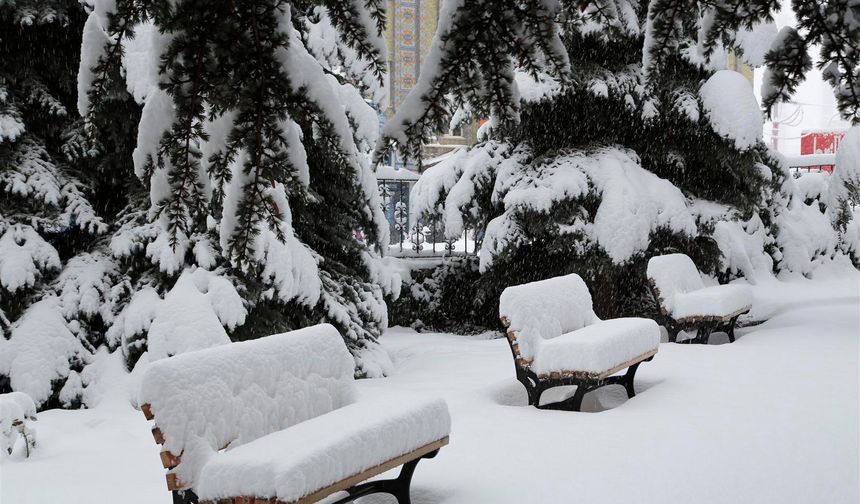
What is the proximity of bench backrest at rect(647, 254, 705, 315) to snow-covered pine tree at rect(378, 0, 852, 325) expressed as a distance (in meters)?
0.51

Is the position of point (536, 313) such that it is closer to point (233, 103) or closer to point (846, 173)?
point (233, 103)

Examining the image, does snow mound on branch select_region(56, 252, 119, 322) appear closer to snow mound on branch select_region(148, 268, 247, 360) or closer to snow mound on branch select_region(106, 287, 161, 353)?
snow mound on branch select_region(106, 287, 161, 353)

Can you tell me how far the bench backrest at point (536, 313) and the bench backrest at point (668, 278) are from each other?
181 centimetres

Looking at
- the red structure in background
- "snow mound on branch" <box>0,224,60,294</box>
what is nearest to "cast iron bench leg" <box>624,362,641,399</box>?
"snow mound on branch" <box>0,224,60,294</box>

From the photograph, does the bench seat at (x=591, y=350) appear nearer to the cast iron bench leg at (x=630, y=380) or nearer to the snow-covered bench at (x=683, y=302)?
the cast iron bench leg at (x=630, y=380)

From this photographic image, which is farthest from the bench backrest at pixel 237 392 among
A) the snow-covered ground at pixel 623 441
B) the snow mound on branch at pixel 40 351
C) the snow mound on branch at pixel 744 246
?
the snow mound on branch at pixel 744 246

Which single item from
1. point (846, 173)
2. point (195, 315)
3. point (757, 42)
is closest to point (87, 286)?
point (195, 315)

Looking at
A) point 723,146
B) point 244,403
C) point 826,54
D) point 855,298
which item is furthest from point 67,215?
point 855,298

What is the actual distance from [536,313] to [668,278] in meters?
2.92

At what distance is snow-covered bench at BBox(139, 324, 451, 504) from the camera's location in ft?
10.1

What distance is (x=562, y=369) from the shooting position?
561 cm

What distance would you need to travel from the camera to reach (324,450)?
10.4 ft

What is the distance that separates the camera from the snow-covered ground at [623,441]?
4004 millimetres

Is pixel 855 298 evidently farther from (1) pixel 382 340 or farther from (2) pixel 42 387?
(2) pixel 42 387
